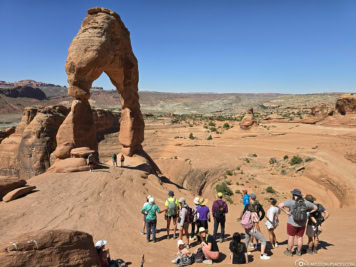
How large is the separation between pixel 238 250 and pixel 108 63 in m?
12.9

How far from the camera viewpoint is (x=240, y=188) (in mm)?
17047

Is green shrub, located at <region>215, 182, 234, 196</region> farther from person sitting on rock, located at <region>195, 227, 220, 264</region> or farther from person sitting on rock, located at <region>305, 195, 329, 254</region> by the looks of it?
person sitting on rock, located at <region>195, 227, 220, 264</region>

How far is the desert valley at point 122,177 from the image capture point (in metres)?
6.25

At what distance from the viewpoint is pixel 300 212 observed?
5.81 m

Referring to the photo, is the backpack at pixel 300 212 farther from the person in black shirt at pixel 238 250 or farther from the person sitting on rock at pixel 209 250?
the person sitting on rock at pixel 209 250

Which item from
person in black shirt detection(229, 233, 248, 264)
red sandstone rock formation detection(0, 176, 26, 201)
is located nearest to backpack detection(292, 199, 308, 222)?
person in black shirt detection(229, 233, 248, 264)

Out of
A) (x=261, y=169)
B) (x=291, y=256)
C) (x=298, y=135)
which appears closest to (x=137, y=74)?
(x=261, y=169)

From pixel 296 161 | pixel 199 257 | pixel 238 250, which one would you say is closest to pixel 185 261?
pixel 199 257

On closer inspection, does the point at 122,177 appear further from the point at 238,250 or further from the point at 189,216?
the point at 238,250

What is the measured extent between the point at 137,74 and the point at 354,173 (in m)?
16.8

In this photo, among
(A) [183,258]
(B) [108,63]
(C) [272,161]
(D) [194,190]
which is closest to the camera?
(A) [183,258]

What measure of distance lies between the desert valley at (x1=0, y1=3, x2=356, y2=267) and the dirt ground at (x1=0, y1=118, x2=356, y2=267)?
0.18 feet

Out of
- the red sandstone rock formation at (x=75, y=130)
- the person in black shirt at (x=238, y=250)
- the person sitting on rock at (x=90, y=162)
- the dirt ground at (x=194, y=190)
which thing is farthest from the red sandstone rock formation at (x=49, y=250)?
the red sandstone rock formation at (x=75, y=130)

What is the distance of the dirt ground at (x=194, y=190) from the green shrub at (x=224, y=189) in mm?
445
